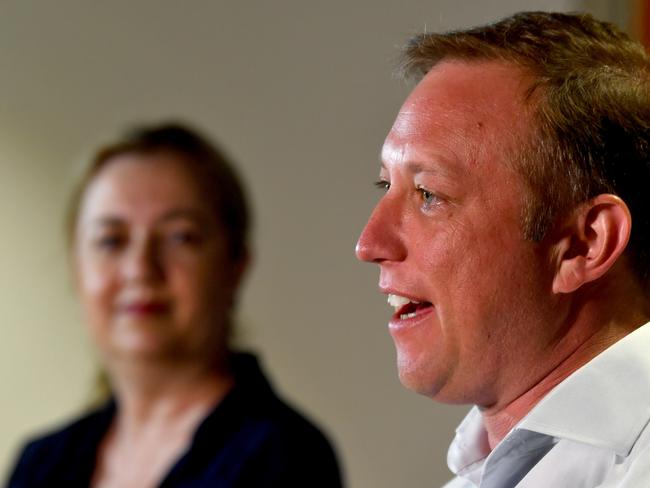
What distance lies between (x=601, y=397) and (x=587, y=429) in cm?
3

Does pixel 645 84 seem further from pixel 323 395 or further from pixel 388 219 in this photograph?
pixel 323 395

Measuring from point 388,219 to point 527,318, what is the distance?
0.48 feet

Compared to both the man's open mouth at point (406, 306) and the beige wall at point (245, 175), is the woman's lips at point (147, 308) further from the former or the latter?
the man's open mouth at point (406, 306)

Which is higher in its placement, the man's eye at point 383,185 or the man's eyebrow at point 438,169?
the man's eyebrow at point 438,169

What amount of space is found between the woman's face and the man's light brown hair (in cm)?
99

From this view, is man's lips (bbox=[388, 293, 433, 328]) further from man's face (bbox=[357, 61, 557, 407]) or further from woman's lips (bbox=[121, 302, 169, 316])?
woman's lips (bbox=[121, 302, 169, 316])

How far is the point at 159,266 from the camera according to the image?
1.76 m

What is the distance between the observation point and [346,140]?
5.80 ft

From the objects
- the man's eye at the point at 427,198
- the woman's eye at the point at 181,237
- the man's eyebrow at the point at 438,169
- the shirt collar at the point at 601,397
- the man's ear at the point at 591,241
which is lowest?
the shirt collar at the point at 601,397

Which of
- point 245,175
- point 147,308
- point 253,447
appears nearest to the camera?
point 253,447

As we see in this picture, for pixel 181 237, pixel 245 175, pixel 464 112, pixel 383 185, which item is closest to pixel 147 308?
pixel 181 237

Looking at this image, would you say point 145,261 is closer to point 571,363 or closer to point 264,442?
point 264,442

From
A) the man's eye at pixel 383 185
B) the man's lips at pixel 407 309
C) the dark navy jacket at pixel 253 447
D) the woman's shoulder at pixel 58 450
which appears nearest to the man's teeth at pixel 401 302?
the man's lips at pixel 407 309

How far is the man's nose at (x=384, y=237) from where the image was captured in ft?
2.82
